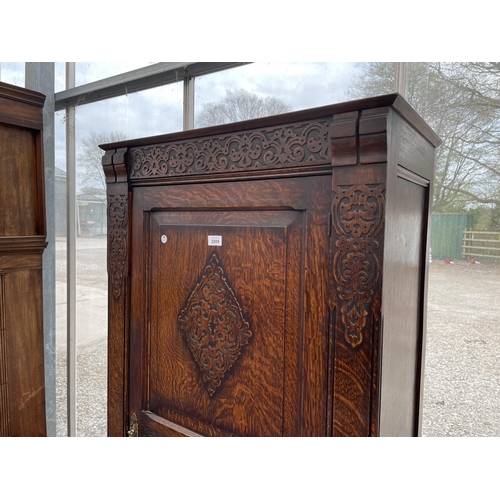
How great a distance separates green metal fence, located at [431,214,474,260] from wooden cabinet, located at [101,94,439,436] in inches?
7.8

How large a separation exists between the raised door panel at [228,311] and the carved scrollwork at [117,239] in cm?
6

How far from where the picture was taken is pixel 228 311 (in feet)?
3.10

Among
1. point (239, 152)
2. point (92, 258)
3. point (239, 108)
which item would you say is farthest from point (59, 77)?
point (239, 152)

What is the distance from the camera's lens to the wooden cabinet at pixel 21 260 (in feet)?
5.13

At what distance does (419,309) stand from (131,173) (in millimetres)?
915

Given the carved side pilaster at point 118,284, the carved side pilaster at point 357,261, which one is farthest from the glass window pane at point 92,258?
the carved side pilaster at point 357,261

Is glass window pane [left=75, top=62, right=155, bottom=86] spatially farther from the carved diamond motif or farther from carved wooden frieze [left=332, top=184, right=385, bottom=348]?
carved wooden frieze [left=332, top=184, right=385, bottom=348]

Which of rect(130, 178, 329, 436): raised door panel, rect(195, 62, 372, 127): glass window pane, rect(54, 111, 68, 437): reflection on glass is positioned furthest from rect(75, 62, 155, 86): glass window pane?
rect(130, 178, 329, 436): raised door panel

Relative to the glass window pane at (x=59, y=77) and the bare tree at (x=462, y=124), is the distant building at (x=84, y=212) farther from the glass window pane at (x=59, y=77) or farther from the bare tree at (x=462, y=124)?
the bare tree at (x=462, y=124)

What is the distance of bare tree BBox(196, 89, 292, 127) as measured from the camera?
4.98 ft

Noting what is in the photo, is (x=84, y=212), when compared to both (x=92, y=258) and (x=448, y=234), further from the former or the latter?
(x=448, y=234)

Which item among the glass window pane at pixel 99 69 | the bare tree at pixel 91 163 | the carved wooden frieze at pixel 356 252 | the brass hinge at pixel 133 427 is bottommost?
the brass hinge at pixel 133 427

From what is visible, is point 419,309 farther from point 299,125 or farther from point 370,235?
point 299,125
